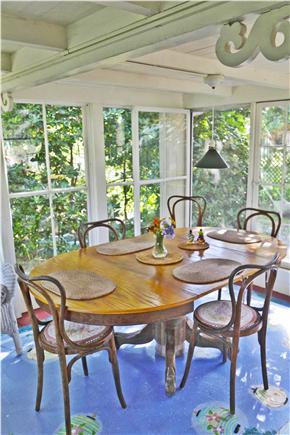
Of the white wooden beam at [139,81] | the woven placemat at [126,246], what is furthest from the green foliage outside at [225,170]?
the woven placemat at [126,246]

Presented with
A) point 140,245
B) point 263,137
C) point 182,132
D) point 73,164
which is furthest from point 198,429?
point 182,132

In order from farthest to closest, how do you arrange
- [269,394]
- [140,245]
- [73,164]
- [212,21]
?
[73,164] < [140,245] < [269,394] < [212,21]

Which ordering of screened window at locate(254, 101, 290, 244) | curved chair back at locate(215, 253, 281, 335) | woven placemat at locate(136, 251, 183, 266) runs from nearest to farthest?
curved chair back at locate(215, 253, 281, 335)
woven placemat at locate(136, 251, 183, 266)
screened window at locate(254, 101, 290, 244)

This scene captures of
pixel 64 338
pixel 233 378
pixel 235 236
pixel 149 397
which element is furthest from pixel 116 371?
pixel 235 236

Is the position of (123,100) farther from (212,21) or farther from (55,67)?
(212,21)

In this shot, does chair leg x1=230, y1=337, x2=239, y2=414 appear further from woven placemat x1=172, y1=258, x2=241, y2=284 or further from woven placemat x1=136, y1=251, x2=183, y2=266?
woven placemat x1=136, y1=251, x2=183, y2=266

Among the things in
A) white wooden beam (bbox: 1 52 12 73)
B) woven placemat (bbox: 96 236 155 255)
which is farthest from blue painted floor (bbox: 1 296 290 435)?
white wooden beam (bbox: 1 52 12 73)

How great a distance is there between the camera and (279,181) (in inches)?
144

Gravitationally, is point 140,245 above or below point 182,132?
below

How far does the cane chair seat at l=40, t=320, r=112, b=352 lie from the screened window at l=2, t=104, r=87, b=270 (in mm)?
1417

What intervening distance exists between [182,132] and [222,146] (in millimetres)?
549

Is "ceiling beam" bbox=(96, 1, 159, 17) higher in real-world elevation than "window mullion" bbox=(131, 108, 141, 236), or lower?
higher

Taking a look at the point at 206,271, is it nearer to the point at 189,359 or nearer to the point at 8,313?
the point at 189,359

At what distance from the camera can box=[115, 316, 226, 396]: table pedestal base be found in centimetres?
227
